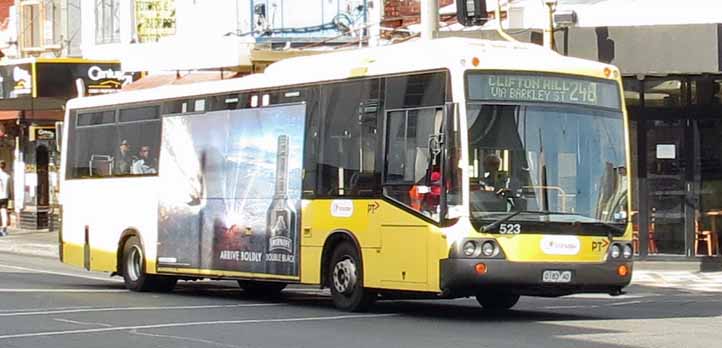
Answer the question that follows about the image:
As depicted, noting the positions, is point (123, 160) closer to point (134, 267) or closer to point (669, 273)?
point (134, 267)

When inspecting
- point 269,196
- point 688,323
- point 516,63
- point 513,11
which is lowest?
point 688,323

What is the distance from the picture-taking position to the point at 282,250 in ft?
60.8

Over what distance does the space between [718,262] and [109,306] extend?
1342 centimetres

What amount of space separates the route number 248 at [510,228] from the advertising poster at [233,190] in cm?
346

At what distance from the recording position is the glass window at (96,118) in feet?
74.7

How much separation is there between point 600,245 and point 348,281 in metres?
3.04

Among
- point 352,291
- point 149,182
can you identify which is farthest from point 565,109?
point 149,182

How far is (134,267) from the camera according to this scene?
22.2 metres

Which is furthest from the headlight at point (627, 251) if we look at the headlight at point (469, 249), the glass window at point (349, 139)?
the glass window at point (349, 139)

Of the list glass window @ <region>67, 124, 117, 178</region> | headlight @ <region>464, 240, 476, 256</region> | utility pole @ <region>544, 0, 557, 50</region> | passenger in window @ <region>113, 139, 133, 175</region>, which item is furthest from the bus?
utility pole @ <region>544, 0, 557, 50</region>

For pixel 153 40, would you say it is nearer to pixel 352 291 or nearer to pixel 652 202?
pixel 652 202

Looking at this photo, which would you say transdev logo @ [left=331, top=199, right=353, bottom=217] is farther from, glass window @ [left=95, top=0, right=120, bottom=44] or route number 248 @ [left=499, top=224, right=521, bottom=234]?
glass window @ [left=95, top=0, right=120, bottom=44]

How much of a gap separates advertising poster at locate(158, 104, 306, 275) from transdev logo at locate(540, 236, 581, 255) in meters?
3.70

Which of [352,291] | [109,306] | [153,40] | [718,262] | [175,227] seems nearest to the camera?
[352,291]
